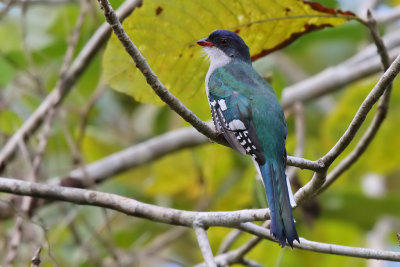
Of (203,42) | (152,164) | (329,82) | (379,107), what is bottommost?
(152,164)

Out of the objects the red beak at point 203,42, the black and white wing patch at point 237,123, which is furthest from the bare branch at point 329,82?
the black and white wing patch at point 237,123

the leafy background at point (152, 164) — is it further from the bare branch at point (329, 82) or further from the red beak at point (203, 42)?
the red beak at point (203, 42)

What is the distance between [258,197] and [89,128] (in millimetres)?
2199

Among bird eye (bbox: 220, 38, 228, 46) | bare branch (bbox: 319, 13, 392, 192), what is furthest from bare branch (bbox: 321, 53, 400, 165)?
bird eye (bbox: 220, 38, 228, 46)

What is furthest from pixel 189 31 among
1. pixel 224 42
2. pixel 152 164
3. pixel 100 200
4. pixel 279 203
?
pixel 152 164

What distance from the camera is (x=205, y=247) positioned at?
2.43 m

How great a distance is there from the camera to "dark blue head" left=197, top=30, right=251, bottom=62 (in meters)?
3.09

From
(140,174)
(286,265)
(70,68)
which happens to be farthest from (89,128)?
(286,265)

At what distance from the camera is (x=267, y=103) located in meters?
2.93

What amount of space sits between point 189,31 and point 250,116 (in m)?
0.47

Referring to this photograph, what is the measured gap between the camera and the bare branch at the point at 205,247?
2.34 m

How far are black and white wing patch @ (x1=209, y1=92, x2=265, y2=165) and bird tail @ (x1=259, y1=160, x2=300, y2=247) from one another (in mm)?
64

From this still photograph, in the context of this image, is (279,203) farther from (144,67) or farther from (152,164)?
(152,164)

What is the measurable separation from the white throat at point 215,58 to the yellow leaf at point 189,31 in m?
0.06
